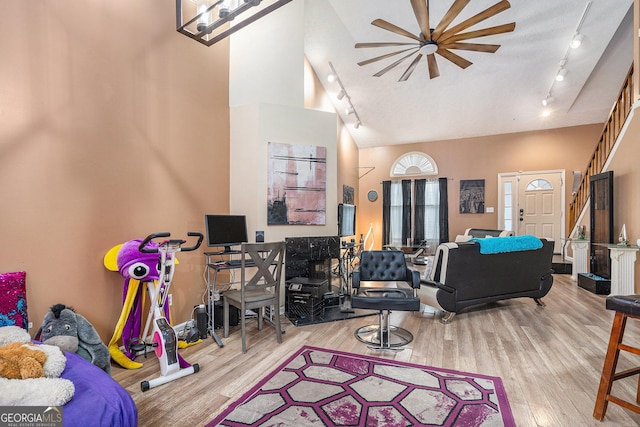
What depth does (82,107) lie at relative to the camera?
2.53 meters

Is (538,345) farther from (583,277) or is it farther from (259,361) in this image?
(583,277)

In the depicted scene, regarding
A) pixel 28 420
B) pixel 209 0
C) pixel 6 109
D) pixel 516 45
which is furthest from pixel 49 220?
pixel 516 45

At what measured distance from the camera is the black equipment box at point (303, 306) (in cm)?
383

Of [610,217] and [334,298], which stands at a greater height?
[610,217]

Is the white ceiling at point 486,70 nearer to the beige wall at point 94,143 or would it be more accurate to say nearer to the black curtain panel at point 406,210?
the black curtain panel at point 406,210

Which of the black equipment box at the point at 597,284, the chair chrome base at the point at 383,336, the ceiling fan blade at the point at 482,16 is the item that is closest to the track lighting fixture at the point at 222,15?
the ceiling fan blade at the point at 482,16

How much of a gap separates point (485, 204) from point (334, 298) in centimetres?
552

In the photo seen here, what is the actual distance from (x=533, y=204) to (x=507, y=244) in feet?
15.6

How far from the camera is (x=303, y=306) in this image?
387cm

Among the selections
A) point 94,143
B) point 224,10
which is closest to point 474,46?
point 224,10

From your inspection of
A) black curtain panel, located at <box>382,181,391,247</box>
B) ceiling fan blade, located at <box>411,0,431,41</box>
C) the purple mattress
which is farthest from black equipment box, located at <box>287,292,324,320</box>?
black curtain panel, located at <box>382,181,391,247</box>

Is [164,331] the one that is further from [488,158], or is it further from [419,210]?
[488,158]

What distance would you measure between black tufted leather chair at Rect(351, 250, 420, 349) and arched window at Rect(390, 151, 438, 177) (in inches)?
217

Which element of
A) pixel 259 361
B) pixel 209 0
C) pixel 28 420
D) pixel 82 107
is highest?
pixel 209 0
